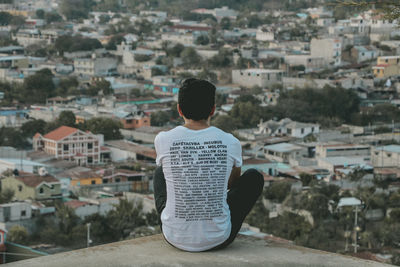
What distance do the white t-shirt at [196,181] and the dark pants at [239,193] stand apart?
0.27 feet

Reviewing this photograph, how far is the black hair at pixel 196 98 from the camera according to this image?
8.36 ft

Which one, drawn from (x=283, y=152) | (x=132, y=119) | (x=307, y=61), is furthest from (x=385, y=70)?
(x=283, y=152)

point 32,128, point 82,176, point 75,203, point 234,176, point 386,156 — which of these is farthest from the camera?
point 32,128

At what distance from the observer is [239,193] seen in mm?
2654

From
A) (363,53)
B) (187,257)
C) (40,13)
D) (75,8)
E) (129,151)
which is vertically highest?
(187,257)

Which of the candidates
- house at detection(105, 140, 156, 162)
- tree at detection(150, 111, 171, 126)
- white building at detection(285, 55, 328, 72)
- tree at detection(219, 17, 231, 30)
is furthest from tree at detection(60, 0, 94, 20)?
house at detection(105, 140, 156, 162)

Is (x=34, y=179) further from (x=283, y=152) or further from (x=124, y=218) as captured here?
(x=283, y=152)

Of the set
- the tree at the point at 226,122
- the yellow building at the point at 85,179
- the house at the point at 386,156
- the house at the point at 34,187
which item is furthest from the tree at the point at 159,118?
the house at the point at 34,187

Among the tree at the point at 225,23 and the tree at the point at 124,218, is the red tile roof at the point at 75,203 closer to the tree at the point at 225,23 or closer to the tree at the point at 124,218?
the tree at the point at 124,218

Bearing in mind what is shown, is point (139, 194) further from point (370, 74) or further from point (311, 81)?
point (370, 74)

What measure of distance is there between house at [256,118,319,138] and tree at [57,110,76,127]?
2.90 m

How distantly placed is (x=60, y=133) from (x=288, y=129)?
12.8ft

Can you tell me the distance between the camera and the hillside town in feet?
29.8

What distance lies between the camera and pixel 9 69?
21.7 metres
